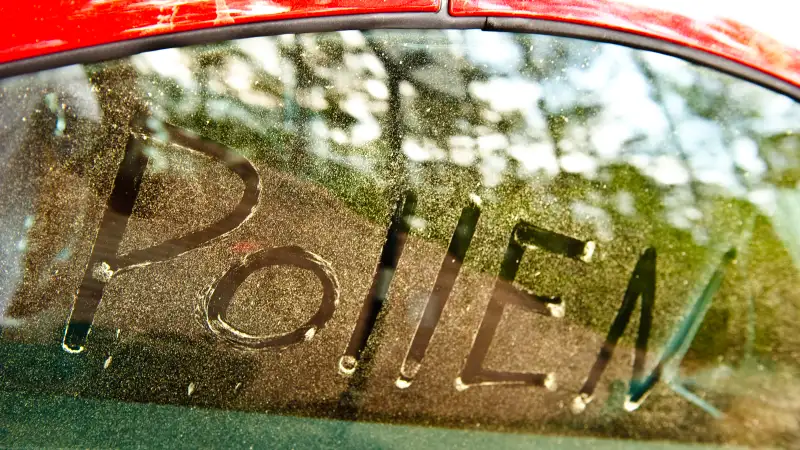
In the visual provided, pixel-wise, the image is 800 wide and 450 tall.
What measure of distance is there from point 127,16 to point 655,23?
1.17 metres

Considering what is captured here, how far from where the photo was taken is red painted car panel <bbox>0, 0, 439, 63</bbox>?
39.6 inches

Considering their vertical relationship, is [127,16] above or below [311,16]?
below

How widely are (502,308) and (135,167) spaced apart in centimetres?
95

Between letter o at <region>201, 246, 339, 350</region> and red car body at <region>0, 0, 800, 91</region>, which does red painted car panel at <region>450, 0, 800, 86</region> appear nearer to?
red car body at <region>0, 0, 800, 91</region>

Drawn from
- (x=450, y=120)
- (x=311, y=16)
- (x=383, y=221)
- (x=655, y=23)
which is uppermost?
(x=655, y=23)

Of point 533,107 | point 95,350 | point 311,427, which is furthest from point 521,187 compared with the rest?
point 95,350

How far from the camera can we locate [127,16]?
3.37 ft

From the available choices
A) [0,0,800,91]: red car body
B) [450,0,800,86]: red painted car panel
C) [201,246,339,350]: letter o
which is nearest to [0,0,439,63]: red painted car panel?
[0,0,800,91]: red car body

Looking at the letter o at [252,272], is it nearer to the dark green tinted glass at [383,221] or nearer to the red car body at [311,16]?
the dark green tinted glass at [383,221]

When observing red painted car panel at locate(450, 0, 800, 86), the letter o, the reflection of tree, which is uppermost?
red painted car panel at locate(450, 0, 800, 86)

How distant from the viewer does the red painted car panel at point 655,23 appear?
3.57 feet

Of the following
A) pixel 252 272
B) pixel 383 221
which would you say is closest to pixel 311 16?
pixel 383 221

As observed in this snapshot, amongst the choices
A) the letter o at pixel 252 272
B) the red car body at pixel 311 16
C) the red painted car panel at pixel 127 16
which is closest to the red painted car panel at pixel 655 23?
the red car body at pixel 311 16

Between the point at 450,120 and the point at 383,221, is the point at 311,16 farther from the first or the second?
the point at 383,221
